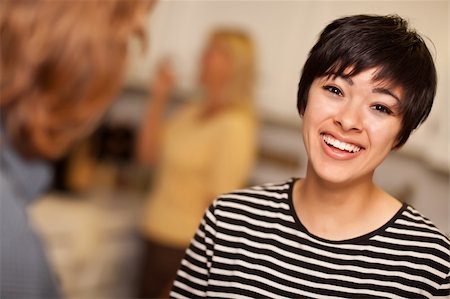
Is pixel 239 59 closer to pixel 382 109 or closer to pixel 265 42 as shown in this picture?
pixel 265 42

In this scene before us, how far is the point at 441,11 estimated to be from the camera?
476 millimetres

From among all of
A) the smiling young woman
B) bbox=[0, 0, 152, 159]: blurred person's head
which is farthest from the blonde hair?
the smiling young woman

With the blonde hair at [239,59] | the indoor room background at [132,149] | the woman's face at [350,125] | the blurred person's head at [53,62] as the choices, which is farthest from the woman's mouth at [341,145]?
the blonde hair at [239,59]

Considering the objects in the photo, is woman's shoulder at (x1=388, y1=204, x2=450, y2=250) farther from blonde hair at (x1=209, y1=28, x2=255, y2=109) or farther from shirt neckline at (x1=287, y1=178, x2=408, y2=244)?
blonde hair at (x1=209, y1=28, x2=255, y2=109)

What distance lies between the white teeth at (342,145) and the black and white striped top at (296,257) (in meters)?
0.06

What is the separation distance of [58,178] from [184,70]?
1.44ft

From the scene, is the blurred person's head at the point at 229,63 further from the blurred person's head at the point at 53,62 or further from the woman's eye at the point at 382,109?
the woman's eye at the point at 382,109

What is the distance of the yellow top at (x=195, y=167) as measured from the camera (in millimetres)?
1287

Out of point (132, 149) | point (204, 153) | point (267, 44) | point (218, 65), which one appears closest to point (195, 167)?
point (204, 153)

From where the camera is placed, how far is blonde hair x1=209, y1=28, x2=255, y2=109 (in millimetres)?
1414

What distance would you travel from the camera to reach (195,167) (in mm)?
1335

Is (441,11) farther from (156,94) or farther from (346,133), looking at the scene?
(156,94)

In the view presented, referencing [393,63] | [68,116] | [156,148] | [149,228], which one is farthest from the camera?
[156,148]

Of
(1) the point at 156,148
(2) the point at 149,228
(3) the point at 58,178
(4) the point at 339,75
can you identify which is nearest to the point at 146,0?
(4) the point at 339,75
